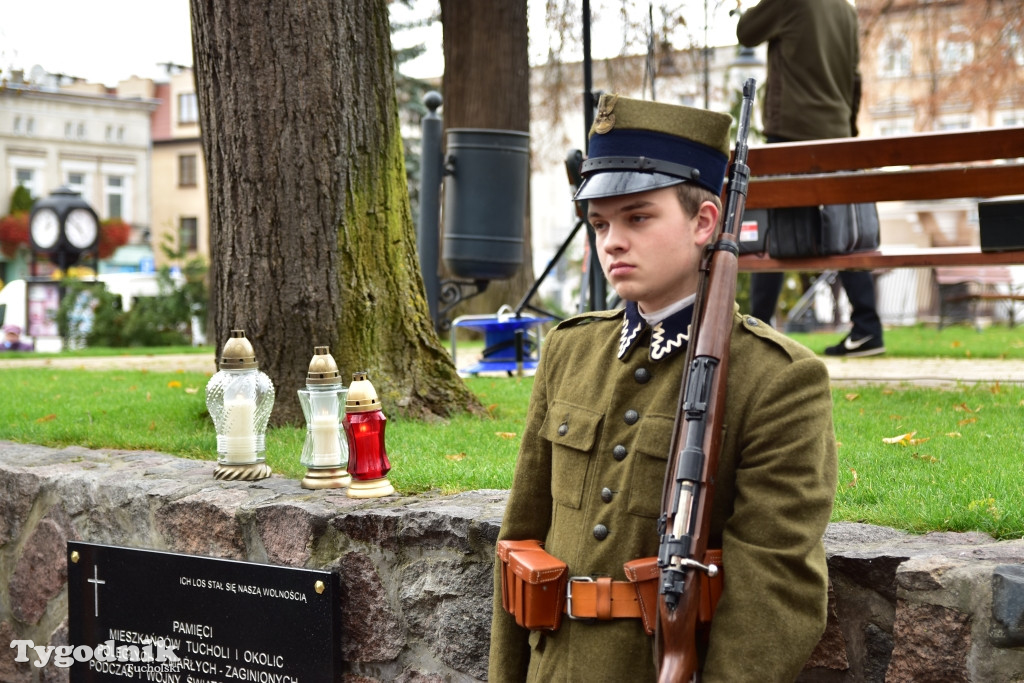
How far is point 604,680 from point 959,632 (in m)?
0.83

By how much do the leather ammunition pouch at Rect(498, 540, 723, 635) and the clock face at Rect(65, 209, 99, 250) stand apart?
2334cm

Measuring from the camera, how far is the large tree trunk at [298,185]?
5008 mm

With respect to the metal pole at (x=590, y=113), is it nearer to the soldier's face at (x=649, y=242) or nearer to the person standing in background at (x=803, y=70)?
the person standing in background at (x=803, y=70)

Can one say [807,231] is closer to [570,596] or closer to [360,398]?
[360,398]

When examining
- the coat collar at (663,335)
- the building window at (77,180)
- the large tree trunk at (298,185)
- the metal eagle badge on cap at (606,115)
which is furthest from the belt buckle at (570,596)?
the building window at (77,180)

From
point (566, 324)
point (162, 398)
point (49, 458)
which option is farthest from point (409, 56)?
point (566, 324)

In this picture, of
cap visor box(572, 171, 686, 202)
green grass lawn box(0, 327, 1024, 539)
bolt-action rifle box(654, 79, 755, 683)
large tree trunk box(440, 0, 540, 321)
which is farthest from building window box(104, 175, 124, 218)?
bolt-action rifle box(654, 79, 755, 683)

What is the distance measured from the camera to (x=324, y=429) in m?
3.92

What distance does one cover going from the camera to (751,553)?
85.7 inches

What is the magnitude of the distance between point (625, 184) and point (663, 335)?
0.32 m

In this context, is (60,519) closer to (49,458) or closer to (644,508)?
(49,458)

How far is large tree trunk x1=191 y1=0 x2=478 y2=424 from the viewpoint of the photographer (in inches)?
197

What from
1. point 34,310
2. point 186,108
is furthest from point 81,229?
point 186,108

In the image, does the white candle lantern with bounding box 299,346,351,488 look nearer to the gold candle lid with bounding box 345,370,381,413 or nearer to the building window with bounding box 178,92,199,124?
the gold candle lid with bounding box 345,370,381,413
